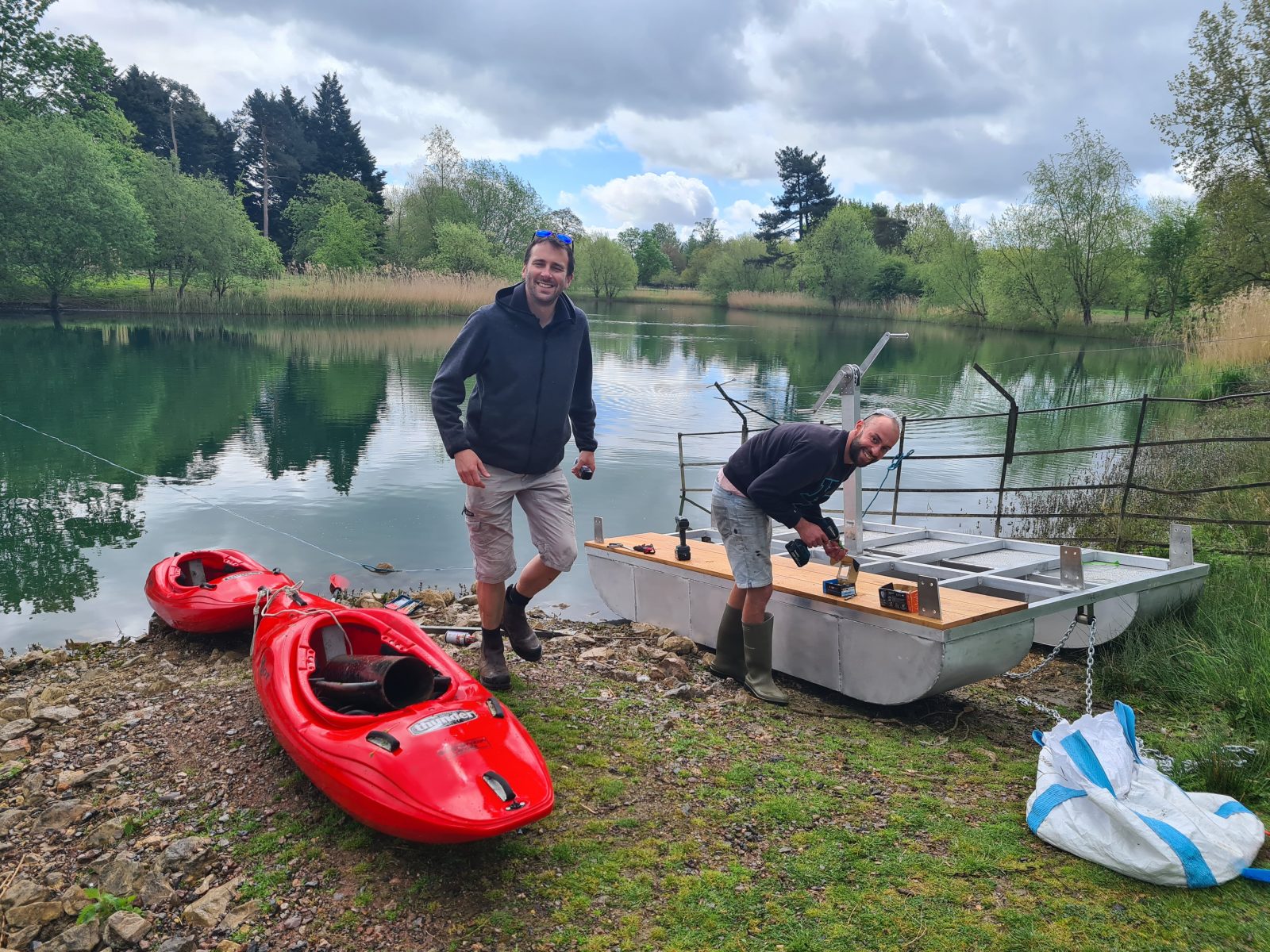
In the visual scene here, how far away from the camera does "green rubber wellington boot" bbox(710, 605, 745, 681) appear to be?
5379mm

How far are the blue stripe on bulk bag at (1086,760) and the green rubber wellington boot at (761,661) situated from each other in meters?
1.83

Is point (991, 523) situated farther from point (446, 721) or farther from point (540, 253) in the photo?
point (446, 721)

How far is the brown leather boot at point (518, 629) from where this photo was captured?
196 inches

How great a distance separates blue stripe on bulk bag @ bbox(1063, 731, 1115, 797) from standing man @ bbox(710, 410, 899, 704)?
154 centimetres

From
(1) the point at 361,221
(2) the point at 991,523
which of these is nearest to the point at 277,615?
(2) the point at 991,523

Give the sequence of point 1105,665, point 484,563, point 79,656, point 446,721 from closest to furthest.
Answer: point 446,721, point 484,563, point 1105,665, point 79,656

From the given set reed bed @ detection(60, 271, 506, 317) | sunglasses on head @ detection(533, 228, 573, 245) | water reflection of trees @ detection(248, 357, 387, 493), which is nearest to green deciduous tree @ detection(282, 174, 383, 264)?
reed bed @ detection(60, 271, 506, 317)

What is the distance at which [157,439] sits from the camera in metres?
16.7

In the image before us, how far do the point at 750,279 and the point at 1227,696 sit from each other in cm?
8033

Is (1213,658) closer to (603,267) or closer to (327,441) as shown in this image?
(327,441)

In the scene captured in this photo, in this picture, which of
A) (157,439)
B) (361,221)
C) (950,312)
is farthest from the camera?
(361,221)

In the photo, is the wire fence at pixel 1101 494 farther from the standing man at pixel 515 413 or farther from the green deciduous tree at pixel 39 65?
the green deciduous tree at pixel 39 65

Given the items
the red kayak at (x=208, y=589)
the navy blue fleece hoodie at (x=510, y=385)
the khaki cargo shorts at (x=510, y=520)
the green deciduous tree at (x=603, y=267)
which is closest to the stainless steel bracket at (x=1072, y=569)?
the khaki cargo shorts at (x=510, y=520)

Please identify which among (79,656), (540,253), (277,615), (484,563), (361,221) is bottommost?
(79,656)
